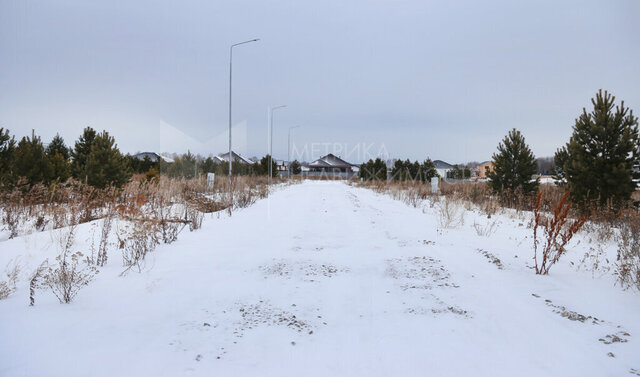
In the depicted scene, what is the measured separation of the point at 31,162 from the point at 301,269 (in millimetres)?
12727

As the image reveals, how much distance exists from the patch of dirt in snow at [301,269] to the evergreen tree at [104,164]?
37.9 ft

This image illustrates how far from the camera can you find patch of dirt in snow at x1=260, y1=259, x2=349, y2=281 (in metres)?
4.14

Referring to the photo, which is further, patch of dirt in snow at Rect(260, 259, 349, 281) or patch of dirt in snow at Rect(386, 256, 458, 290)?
patch of dirt in snow at Rect(260, 259, 349, 281)

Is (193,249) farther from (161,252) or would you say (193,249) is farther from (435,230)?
(435,230)

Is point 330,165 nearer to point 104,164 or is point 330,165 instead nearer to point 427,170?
point 427,170

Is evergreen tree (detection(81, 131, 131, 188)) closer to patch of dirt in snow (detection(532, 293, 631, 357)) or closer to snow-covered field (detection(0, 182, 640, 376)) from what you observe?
snow-covered field (detection(0, 182, 640, 376))

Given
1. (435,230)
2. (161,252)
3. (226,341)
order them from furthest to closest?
1. (435,230)
2. (161,252)
3. (226,341)

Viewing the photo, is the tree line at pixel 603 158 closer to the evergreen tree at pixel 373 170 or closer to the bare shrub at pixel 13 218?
the bare shrub at pixel 13 218

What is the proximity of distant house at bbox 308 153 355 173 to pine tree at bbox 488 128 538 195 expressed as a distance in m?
75.4

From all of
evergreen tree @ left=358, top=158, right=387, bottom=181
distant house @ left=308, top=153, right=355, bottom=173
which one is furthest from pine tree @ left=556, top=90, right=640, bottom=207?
distant house @ left=308, top=153, right=355, bottom=173

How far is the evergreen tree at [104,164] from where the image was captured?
13133 mm

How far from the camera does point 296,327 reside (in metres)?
2.73

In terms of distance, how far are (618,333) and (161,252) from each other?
571 cm

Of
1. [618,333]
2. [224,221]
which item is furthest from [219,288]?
[224,221]
